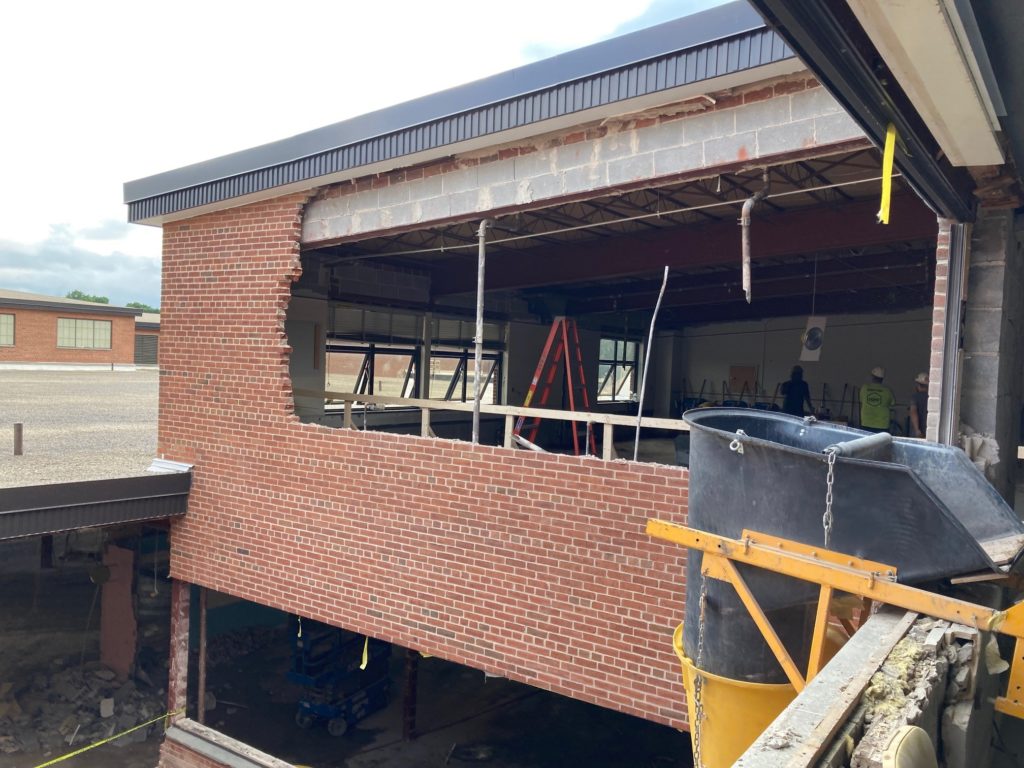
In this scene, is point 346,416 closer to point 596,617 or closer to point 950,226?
point 596,617

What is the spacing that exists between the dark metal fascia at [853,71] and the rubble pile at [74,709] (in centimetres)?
1228

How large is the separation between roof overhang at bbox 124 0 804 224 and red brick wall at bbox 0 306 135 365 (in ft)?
101

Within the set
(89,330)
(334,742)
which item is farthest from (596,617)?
(89,330)

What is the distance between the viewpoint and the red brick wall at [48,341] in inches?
1335

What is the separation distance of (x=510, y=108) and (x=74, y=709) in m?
11.2

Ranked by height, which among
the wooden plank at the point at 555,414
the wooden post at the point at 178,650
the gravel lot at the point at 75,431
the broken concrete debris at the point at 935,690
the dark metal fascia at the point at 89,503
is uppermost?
the wooden plank at the point at 555,414

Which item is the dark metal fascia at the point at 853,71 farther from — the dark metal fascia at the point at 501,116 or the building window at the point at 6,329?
the building window at the point at 6,329

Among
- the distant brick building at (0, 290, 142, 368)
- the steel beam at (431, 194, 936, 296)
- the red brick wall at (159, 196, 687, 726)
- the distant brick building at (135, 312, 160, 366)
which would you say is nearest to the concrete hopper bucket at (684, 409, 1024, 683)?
the red brick wall at (159, 196, 687, 726)

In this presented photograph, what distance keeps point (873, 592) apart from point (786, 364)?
18.7 m

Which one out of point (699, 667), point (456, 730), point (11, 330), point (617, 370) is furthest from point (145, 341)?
point (699, 667)

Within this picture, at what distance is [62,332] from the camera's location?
1395 inches

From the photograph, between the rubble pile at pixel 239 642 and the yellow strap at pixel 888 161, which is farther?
the rubble pile at pixel 239 642

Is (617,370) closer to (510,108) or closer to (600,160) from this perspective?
(600,160)

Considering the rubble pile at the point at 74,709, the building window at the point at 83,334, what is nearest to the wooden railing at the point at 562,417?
the rubble pile at the point at 74,709
